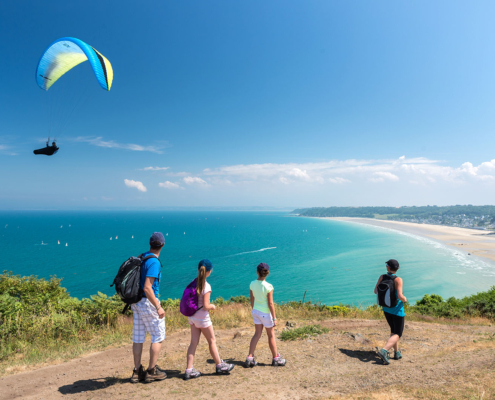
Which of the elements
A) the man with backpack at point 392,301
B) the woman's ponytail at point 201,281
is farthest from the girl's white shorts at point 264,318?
the man with backpack at point 392,301

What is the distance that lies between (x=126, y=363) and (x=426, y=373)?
18.7 ft

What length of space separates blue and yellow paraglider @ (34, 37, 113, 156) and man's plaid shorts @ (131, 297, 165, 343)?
301 inches

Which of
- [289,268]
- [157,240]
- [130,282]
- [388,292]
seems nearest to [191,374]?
[130,282]

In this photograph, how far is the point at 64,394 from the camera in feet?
13.0

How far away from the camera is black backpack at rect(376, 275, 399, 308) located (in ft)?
16.4

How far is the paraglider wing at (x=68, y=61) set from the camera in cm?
869

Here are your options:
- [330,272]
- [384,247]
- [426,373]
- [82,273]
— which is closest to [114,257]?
[82,273]

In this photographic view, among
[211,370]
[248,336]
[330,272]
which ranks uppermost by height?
[211,370]

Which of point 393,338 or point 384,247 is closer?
point 393,338

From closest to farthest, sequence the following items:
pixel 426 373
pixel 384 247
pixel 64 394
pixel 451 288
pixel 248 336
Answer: pixel 64 394 → pixel 426 373 → pixel 248 336 → pixel 451 288 → pixel 384 247

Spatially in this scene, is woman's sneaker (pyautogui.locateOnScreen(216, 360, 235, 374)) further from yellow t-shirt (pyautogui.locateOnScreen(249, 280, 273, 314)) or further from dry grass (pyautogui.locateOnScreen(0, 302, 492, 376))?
dry grass (pyautogui.locateOnScreen(0, 302, 492, 376))

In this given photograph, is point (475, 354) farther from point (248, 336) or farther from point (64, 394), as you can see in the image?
point (64, 394)

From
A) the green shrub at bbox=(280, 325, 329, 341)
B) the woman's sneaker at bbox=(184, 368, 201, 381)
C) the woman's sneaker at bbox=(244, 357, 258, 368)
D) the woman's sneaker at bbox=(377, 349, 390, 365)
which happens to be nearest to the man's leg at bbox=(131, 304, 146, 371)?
the woman's sneaker at bbox=(184, 368, 201, 381)

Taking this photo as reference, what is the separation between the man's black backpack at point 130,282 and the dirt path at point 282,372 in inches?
58.1
